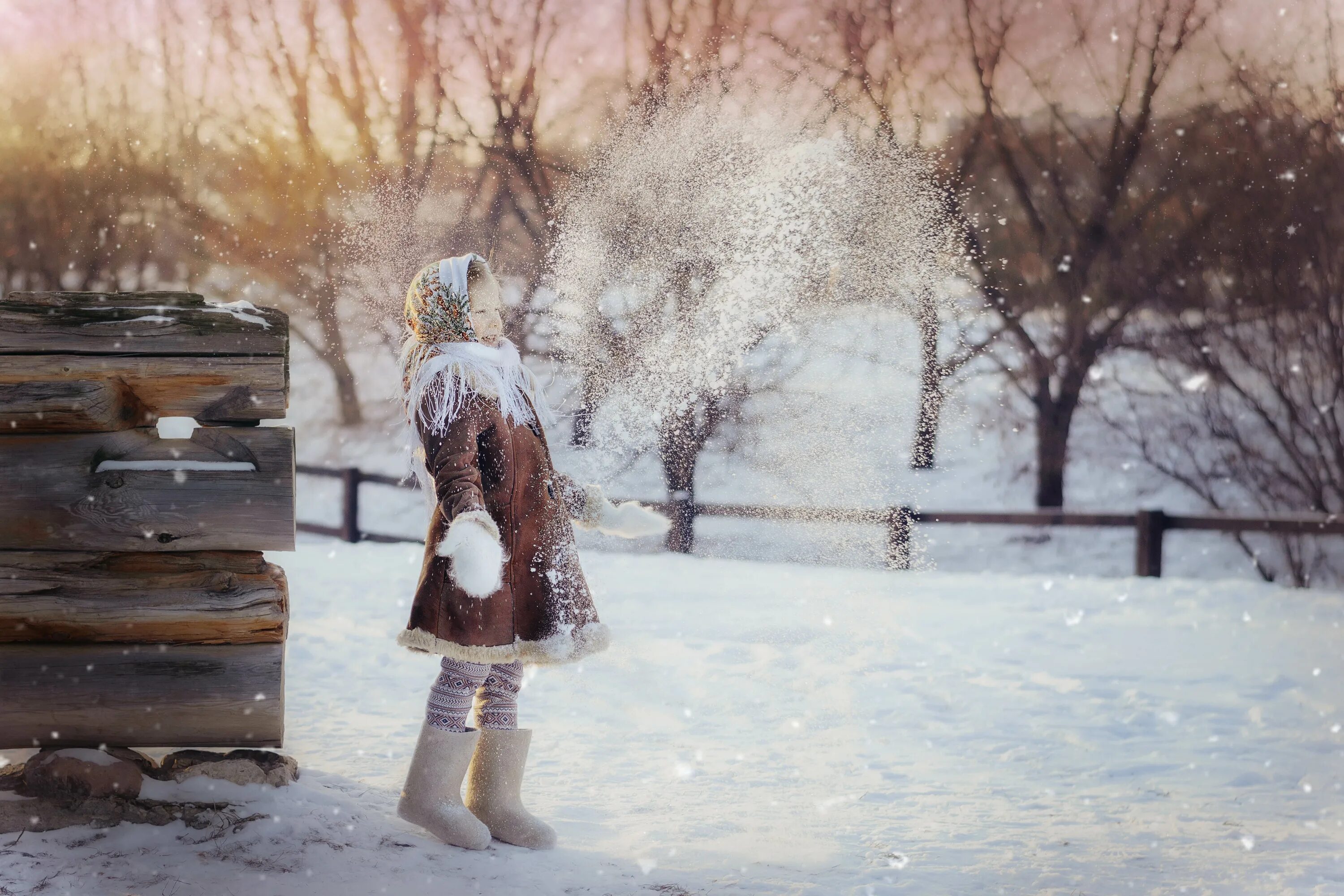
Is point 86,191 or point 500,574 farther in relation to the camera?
point 86,191

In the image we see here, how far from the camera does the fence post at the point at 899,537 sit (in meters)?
9.27

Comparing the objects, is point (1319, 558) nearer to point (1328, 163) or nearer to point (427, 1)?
point (1328, 163)

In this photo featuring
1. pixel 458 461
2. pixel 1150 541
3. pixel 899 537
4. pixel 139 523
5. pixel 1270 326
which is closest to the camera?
pixel 458 461

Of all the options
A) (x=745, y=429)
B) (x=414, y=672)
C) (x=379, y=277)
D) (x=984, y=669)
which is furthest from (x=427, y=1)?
(x=984, y=669)

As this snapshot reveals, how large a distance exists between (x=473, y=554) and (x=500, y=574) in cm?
13

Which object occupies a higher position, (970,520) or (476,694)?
(970,520)

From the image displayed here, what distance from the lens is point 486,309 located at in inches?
125

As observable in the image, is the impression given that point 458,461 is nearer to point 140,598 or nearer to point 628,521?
point 628,521

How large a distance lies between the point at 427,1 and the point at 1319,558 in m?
10.6

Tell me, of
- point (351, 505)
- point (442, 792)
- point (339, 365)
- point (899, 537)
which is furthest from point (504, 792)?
point (339, 365)

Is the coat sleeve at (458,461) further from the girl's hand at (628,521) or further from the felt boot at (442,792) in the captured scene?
the felt boot at (442,792)

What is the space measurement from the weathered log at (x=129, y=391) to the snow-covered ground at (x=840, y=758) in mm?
1086

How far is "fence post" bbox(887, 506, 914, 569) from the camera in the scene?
927 cm

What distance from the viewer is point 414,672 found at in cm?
533
